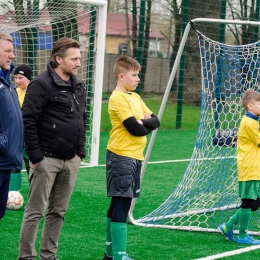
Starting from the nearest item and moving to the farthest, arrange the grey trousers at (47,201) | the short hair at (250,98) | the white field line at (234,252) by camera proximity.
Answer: the grey trousers at (47,201), the white field line at (234,252), the short hair at (250,98)

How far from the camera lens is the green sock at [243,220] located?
6.24 m

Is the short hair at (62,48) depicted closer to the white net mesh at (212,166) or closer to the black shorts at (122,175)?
the black shorts at (122,175)

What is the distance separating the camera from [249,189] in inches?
244

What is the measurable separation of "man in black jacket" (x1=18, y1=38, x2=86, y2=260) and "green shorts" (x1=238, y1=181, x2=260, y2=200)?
1.76m

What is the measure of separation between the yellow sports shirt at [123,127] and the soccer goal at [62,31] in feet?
9.67

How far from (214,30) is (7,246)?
12942 millimetres

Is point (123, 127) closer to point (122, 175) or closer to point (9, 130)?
point (122, 175)

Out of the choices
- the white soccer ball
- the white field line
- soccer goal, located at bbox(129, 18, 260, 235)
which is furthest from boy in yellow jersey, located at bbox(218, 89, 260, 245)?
the white soccer ball

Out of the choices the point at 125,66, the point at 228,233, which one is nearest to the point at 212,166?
the point at 228,233

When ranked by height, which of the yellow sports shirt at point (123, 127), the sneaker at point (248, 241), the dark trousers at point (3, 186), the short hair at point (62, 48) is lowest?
the sneaker at point (248, 241)

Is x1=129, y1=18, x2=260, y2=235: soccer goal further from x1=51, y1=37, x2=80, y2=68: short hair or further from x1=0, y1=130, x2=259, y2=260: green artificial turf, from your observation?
x1=51, y1=37, x2=80, y2=68: short hair

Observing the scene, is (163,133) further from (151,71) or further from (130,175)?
(130,175)

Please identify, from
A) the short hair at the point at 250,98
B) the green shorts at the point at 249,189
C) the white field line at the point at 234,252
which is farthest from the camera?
the short hair at the point at 250,98

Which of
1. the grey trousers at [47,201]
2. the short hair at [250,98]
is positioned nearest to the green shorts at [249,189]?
the short hair at [250,98]
